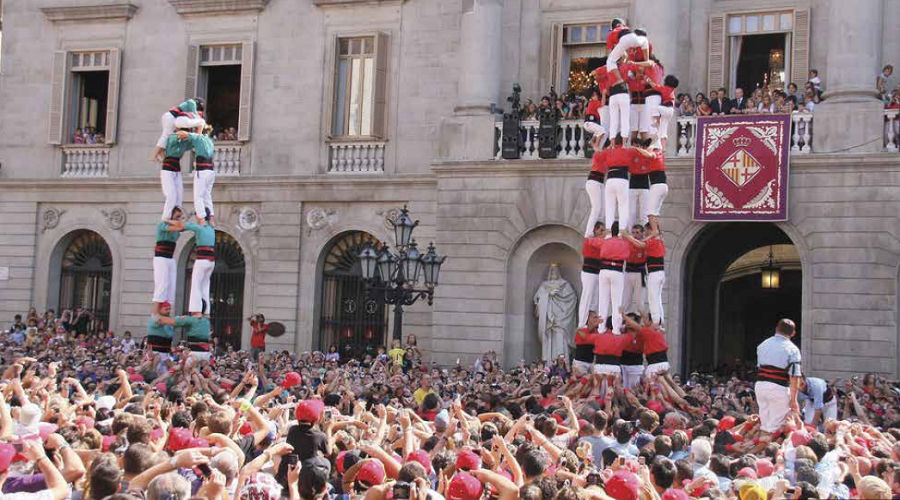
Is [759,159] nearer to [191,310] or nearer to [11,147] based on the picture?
[191,310]

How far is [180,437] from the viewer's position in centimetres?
1012

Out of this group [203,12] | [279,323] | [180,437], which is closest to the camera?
[180,437]

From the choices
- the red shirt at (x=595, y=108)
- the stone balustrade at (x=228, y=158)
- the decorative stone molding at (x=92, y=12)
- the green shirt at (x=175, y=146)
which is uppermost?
the decorative stone molding at (x=92, y=12)

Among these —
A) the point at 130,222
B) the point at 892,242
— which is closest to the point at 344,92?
the point at 130,222

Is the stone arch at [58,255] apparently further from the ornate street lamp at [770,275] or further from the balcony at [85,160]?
the ornate street lamp at [770,275]

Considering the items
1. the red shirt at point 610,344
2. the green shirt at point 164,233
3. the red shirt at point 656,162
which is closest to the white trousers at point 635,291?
the red shirt at point 610,344

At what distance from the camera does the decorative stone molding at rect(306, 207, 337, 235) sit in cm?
3097

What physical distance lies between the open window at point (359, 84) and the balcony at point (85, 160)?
22.6 feet

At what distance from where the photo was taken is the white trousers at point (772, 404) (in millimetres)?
14766

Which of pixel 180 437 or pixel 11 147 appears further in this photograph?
pixel 11 147

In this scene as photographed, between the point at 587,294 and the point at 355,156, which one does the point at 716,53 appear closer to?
the point at 355,156

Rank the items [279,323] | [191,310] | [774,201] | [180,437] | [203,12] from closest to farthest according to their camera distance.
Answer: [180,437]
[191,310]
[774,201]
[279,323]
[203,12]

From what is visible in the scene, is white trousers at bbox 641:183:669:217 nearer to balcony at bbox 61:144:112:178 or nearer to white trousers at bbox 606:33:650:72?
white trousers at bbox 606:33:650:72

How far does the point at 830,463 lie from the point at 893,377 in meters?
14.7
